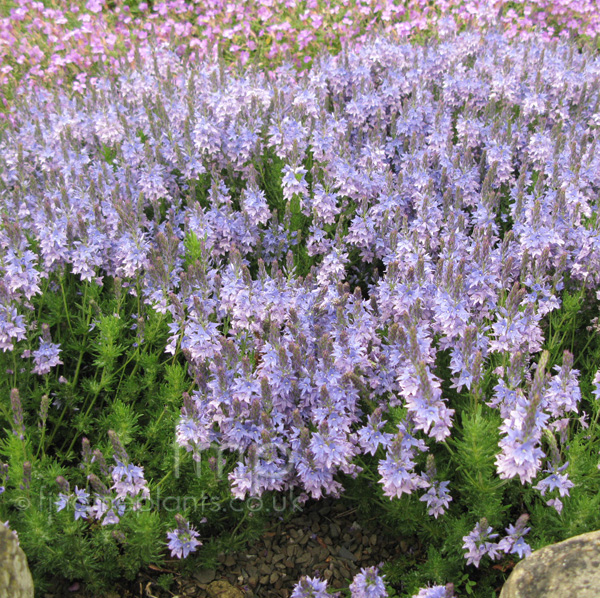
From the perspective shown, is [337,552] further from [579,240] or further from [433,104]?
[433,104]

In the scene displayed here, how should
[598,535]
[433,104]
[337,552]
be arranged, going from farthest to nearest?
[433,104] < [337,552] < [598,535]

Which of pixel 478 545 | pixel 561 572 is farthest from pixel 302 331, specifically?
pixel 561 572

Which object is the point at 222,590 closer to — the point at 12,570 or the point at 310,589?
the point at 310,589

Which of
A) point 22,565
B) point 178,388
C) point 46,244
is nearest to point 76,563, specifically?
point 22,565

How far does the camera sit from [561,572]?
241 centimetres

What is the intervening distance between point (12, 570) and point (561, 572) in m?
2.26

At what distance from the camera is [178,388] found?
3416mm

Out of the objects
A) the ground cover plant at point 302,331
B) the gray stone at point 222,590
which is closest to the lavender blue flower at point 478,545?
the ground cover plant at point 302,331

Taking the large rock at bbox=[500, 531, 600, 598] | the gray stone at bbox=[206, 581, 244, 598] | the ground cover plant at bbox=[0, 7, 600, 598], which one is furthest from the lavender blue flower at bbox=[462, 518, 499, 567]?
the gray stone at bbox=[206, 581, 244, 598]

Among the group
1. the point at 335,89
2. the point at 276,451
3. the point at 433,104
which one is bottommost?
the point at 276,451

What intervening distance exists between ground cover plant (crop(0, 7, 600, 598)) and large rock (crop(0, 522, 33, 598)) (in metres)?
0.32

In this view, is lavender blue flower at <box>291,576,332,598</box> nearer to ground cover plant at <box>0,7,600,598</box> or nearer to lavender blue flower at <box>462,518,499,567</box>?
ground cover plant at <box>0,7,600,598</box>

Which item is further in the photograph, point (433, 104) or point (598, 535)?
point (433, 104)

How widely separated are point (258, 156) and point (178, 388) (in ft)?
6.61
